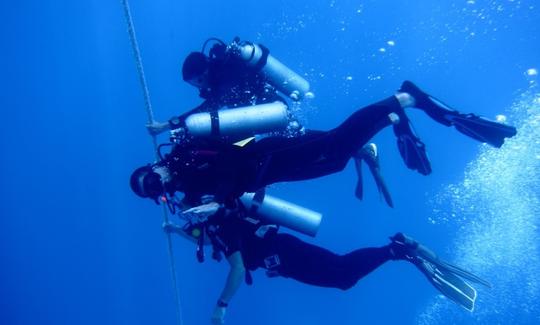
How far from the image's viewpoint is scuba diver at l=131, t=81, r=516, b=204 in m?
4.22

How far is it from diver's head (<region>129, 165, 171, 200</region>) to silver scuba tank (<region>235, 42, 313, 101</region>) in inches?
84.3

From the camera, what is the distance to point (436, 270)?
596 centimetres

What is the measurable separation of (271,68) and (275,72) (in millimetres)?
95

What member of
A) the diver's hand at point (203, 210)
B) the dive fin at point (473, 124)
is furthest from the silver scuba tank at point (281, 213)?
the dive fin at point (473, 124)

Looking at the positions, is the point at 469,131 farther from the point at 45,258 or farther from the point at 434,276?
the point at 45,258

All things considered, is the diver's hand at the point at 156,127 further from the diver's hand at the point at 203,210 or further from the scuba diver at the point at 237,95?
the diver's hand at the point at 203,210

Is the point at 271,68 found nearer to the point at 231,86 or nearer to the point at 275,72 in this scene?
the point at 275,72

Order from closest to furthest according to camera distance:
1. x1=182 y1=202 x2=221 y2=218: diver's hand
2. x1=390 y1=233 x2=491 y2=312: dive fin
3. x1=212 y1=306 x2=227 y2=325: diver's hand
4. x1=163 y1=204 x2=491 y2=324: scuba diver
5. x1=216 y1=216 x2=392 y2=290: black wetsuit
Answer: x1=182 y1=202 x2=221 y2=218: diver's hand, x1=212 y1=306 x2=227 y2=325: diver's hand, x1=163 y1=204 x2=491 y2=324: scuba diver, x1=216 y1=216 x2=392 y2=290: black wetsuit, x1=390 y1=233 x2=491 y2=312: dive fin

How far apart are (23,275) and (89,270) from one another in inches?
145

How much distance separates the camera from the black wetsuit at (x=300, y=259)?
5223mm

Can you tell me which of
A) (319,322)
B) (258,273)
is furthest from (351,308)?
(258,273)

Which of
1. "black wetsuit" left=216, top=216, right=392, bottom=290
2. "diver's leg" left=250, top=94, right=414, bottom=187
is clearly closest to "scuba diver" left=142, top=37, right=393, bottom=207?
"diver's leg" left=250, top=94, right=414, bottom=187

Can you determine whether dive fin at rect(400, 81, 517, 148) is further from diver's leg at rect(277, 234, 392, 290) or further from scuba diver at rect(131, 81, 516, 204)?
diver's leg at rect(277, 234, 392, 290)

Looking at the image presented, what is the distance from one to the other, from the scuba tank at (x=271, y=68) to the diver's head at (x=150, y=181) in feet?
6.96
